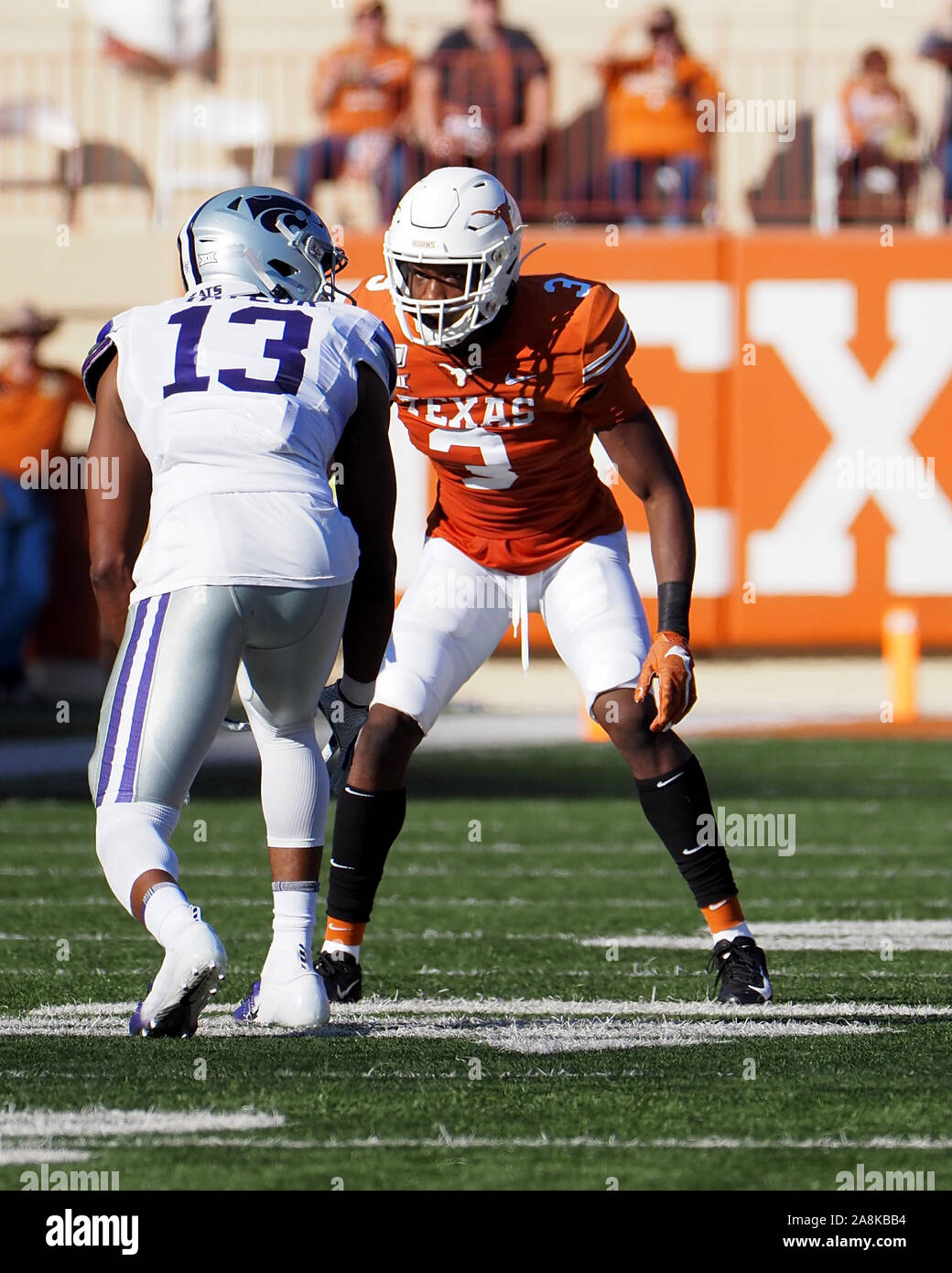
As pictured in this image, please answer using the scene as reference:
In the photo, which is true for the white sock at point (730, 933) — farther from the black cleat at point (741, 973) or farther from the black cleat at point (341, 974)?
the black cleat at point (341, 974)

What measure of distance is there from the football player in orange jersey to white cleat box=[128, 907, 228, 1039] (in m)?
0.81

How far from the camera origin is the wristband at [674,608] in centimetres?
511

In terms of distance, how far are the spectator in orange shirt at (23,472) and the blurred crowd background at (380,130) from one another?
0.6 inches

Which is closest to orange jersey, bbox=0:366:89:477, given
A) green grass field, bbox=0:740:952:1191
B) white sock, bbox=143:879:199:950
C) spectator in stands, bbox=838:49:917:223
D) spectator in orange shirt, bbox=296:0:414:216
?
spectator in orange shirt, bbox=296:0:414:216

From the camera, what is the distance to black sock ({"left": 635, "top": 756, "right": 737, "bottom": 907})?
202 inches

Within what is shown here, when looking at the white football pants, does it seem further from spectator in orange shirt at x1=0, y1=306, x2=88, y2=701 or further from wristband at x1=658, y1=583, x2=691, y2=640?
spectator in orange shirt at x1=0, y1=306, x2=88, y2=701

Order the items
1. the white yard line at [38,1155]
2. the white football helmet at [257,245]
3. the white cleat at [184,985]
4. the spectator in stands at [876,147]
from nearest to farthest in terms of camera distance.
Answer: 1. the white yard line at [38,1155]
2. the white cleat at [184,985]
3. the white football helmet at [257,245]
4. the spectator in stands at [876,147]

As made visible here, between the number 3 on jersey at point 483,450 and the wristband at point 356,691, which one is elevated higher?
the number 3 on jersey at point 483,450

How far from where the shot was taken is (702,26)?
16.8 meters

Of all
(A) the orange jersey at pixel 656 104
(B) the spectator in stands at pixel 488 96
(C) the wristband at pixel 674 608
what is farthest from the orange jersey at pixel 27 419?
(C) the wristband at pixel 674 608

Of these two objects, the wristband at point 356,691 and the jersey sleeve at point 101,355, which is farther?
the wristband at point 356,691

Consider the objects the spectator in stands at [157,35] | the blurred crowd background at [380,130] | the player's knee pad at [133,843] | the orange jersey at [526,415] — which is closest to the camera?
the player's knee pad at [133,843]

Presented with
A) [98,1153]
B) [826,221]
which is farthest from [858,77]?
[98,1153]

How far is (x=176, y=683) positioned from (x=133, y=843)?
0.29m
